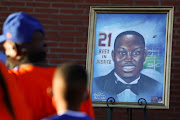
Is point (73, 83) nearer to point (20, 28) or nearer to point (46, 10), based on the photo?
point (20, 28)

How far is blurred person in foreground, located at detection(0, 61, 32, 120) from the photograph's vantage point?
1707mm

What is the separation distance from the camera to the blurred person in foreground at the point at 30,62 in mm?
1789

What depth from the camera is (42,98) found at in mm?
1792

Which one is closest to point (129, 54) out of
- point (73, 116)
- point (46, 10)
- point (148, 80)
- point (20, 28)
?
point (148, 80)

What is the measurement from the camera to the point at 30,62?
6.14 ft

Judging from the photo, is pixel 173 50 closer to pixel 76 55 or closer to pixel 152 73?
pixel 152 73

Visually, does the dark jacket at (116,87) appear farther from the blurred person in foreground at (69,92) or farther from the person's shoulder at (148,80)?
the blurred person in foreground at (69,92)

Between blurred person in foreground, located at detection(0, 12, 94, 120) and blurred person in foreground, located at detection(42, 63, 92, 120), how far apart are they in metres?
0.23

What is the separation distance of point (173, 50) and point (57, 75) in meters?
2.87

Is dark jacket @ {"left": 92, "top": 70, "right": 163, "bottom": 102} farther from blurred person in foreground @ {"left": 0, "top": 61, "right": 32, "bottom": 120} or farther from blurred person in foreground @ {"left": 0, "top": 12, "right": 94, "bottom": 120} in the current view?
blurred person in foreground @ {"left": 0, "top": 61, "right": 32, "bottom": 120}

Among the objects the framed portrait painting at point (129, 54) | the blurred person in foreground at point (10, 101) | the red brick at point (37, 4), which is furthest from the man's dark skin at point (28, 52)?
the red brick at point (37, 4)

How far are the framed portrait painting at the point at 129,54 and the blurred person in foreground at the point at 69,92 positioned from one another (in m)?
2.28

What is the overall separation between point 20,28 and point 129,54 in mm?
2169

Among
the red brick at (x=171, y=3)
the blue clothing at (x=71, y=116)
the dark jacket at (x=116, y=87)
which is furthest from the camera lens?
the red brick at (x=171, y=3)
